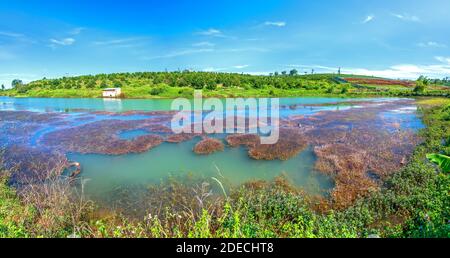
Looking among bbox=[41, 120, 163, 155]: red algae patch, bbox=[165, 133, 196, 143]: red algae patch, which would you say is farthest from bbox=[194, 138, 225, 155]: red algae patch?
bbox=[41, 120, 163, 155]: red algae patch

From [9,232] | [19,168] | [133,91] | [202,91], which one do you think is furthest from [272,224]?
[133,91]

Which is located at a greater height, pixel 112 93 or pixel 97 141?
pixel 112 93

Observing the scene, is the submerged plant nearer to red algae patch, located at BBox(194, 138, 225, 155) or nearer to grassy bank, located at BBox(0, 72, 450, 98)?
red algae patch, located at BBox(194, 138, 225, 155)

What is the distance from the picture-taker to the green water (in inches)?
410

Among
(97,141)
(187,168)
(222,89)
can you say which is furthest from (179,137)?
(222,89)

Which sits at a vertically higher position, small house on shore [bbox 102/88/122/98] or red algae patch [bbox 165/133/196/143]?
small house on shore [bbox 102/88/122/98]

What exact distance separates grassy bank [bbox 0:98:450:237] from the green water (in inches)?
40.2

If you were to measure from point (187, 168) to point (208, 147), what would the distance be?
3.19m

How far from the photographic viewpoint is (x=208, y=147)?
49.4 ft

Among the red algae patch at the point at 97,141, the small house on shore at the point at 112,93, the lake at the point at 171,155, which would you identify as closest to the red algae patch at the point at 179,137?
the lake at the point at 171,155

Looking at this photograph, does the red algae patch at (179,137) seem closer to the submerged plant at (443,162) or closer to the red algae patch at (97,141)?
the red algae patch at (97,141)

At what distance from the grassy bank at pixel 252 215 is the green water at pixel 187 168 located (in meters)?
1.02

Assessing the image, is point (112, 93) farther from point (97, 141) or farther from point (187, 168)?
point (187, 168)
